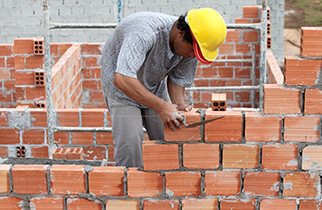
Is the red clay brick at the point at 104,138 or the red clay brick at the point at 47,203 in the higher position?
the red clay brick at the point at 104,138

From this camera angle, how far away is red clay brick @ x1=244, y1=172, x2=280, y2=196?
3.43 m

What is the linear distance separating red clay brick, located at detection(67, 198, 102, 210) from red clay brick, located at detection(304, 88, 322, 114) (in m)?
1.50

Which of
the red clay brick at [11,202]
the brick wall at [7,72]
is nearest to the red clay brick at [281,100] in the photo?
the red clay brick at [11,202]

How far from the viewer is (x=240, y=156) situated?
340cm

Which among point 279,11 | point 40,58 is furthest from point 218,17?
point 279,11

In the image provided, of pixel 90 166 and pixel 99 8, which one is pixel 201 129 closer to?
pixel 90 166

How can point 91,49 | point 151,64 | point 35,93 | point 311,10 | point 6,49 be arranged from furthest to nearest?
point 311,10
point 6,49
point 91,49
point 35,93
point 151,64

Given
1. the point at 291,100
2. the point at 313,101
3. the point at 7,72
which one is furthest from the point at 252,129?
the point at 7,72

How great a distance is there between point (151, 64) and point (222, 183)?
0.99m

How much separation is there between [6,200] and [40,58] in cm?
379

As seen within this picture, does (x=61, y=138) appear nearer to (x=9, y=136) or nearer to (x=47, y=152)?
(x=47, y=152)

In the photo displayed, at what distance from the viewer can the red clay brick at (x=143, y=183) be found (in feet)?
11.3

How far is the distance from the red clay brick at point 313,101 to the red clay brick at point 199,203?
85 cm

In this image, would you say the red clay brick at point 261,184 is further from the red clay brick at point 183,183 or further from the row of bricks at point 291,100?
the row of bricks at point 291,100
